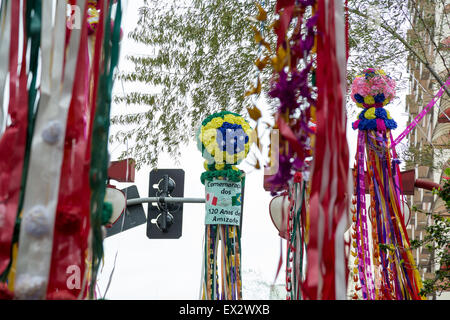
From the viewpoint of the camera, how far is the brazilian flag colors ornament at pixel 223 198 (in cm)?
505

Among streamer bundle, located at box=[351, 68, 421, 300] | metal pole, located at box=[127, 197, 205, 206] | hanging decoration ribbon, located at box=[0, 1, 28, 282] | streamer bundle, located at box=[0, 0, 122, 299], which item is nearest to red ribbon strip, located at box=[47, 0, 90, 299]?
streamer bundle, located at box=[0, 0, 122, 299]

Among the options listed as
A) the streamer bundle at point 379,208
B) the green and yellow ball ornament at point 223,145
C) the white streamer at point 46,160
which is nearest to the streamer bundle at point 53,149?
the white streamer at point 46,160

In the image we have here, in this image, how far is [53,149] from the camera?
1.46 meters

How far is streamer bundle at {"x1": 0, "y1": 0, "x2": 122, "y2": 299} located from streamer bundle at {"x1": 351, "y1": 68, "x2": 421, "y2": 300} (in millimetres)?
2581

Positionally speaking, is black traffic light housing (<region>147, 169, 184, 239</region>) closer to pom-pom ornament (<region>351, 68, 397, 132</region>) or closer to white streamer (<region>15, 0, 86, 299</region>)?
pom-pom ornament (<region>351, 68, 397, 132</region>)

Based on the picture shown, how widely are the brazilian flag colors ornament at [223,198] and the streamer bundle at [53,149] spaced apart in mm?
3568

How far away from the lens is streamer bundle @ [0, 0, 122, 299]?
55.2 inches

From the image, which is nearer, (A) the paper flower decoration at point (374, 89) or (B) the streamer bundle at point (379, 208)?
(B) the streamer bundle at point (379, 208)

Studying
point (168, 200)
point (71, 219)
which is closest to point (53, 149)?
point (71, 219)

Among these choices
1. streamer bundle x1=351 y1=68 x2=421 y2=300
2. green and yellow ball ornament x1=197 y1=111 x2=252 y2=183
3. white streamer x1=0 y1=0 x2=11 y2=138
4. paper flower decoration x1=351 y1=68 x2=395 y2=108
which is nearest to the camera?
white streamer x1=0 y1=0 x2=11 y2=138

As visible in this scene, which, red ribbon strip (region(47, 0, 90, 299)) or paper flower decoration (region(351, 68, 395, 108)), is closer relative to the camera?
red ribbon strip (region(47, 0, 90, 299))

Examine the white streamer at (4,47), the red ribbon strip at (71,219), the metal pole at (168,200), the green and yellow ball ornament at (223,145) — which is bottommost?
the red ribbon strip at (71,219)

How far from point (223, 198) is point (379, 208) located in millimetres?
1442

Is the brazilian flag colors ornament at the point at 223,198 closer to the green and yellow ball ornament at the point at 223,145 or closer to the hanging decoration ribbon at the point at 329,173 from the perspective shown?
the green and yellow ball ornament at the point at 223,145
